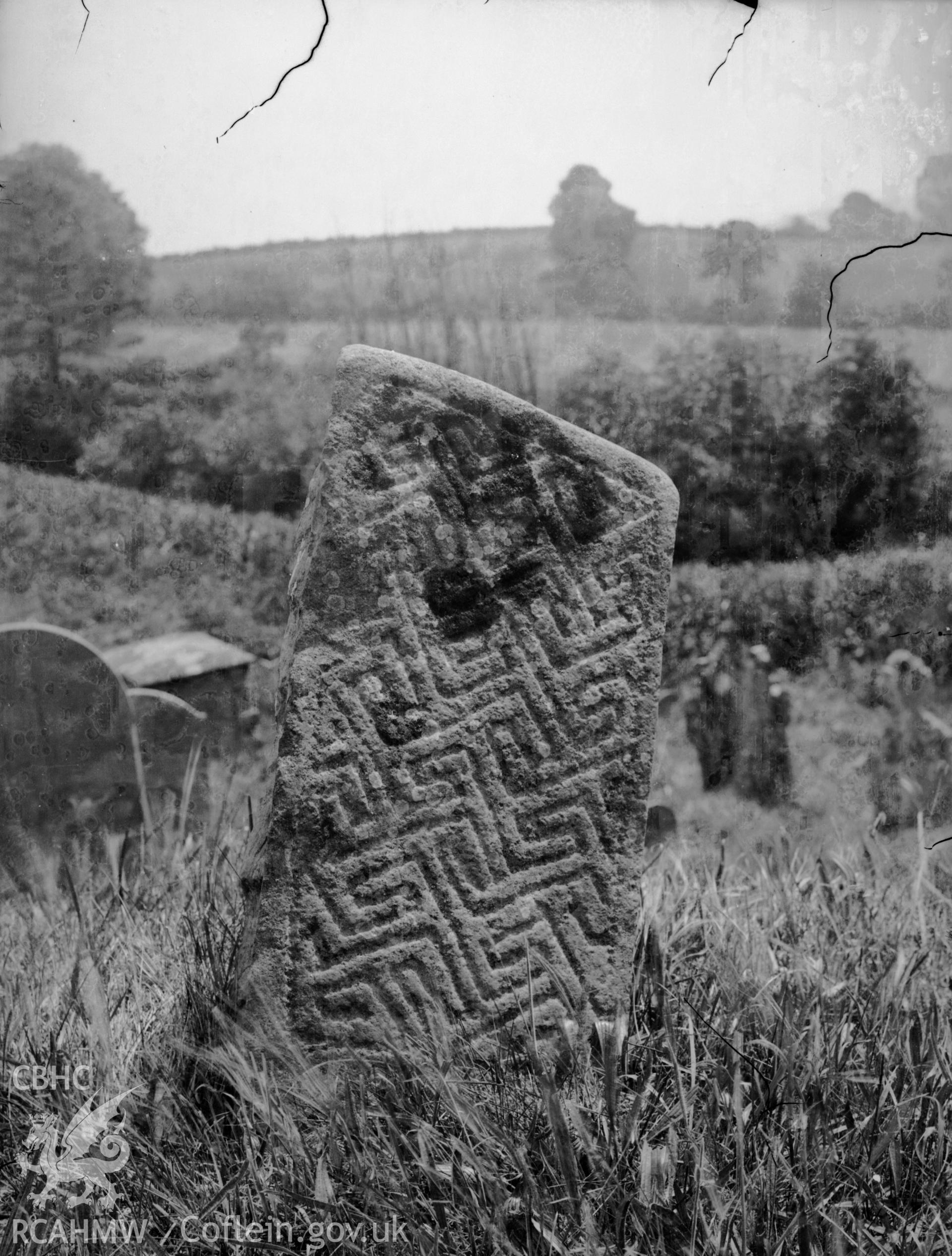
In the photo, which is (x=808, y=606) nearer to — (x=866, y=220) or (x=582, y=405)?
(x=582, y=405)

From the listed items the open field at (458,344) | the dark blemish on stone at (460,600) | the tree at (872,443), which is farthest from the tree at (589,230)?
the dark blemish on stone at (460,600)

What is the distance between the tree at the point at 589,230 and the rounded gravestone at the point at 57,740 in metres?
1.74

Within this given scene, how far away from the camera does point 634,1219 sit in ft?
4.91

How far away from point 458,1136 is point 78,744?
1.90 metres

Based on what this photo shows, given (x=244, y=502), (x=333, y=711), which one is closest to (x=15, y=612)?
(x=244, y=502)

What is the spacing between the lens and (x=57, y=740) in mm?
3168

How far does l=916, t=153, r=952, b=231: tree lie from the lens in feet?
10.7

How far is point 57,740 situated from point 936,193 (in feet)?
9.89

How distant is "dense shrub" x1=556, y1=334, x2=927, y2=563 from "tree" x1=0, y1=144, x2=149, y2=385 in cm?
131

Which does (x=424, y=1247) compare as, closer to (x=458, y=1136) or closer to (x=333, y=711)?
(x=458, y=1136)

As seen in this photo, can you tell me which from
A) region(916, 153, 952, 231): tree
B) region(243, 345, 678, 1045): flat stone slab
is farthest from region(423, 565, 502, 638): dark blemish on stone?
region(916, 153, 952, 231): tree

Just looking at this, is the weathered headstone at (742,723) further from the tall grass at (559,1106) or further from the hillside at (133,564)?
the hillside at (133,564)

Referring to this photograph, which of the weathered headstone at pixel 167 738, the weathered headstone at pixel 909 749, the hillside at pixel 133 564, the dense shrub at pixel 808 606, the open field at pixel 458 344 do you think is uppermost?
the open field at pixel 458 344

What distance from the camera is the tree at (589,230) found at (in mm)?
3127
